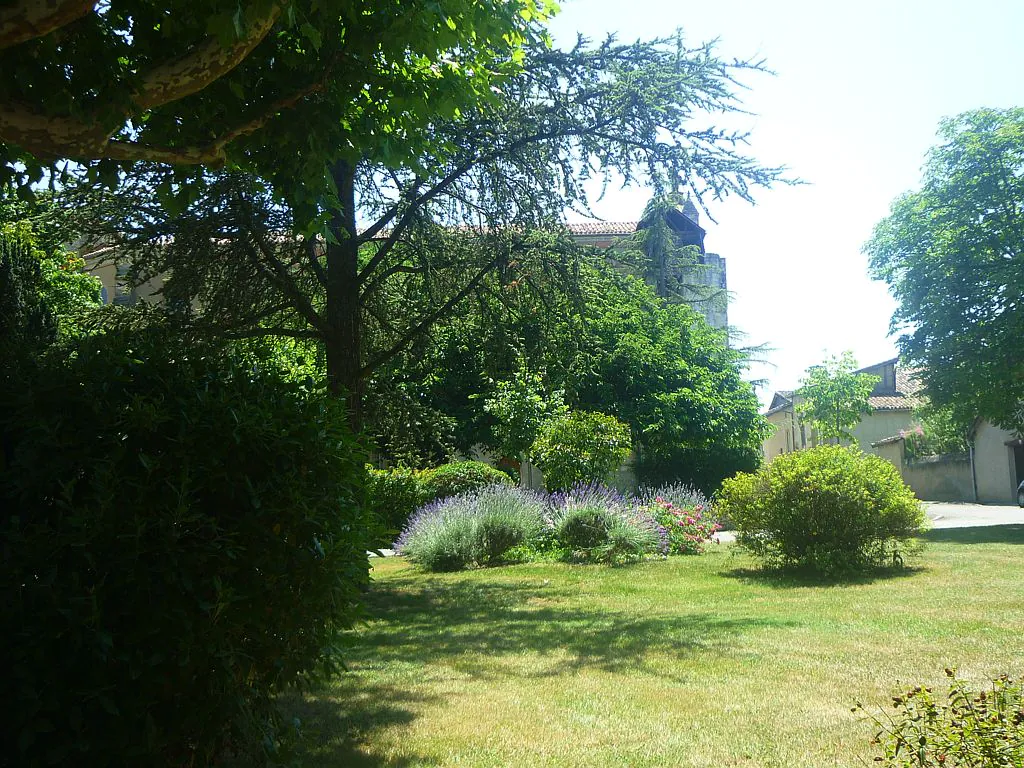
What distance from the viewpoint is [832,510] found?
1103 centimetres

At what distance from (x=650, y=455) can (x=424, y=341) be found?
18.0 meters

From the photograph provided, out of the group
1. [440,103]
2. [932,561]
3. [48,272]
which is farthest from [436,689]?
[48,272]

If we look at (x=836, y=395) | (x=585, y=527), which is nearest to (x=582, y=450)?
(x=585, y=527)

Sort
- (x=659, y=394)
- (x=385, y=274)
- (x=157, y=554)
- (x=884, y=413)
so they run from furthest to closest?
(x=884, y=413)
(x=659, y=394)
(x=385, y=274)
(x=157, y=554)

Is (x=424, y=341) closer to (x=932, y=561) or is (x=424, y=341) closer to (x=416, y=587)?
(x=416, y=587)

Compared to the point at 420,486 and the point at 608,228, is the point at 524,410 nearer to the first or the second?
the point at 420,486

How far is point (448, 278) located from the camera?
450 inches

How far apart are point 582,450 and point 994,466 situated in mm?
31255

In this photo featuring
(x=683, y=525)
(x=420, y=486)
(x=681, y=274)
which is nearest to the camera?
(x=683, y=525)

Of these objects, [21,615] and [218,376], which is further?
[218,376]

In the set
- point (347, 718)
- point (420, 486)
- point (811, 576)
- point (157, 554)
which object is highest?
point (157, 554)

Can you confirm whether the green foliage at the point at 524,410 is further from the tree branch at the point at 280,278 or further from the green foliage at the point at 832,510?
the tree branch at the point at 280,278

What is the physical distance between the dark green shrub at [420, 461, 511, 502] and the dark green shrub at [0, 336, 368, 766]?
1444 cm

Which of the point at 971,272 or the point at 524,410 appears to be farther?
the point at 971,272
